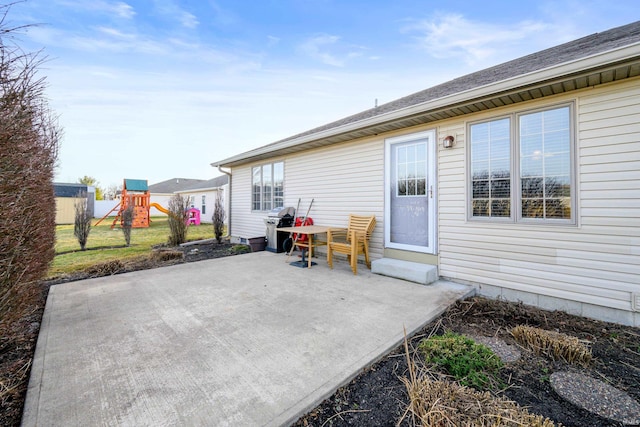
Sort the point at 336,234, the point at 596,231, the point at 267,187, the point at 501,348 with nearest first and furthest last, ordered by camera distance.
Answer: the point at 501,348, the point at 596,231, the point at 336,234, the point at 267,187

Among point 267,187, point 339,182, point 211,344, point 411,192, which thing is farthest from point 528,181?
point 267,187

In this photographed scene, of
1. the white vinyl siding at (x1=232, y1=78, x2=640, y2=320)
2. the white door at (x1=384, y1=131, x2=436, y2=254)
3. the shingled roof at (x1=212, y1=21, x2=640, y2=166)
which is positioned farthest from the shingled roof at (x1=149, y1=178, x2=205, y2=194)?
the white vinyl siding at (x1=232, y1=78, x2=640, y2=320)

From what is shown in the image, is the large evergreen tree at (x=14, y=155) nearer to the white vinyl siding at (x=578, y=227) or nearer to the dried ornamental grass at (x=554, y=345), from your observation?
the dried ornamental grass at (x=554, y=345)

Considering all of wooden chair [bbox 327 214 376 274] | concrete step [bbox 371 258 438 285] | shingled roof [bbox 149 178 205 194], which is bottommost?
concrete step [bbox 371 258 438 285]

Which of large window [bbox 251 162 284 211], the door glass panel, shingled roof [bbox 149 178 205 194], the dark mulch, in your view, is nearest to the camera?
the dark mulch

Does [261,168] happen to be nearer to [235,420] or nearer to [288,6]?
[288,6]

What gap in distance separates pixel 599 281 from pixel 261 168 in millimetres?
7301

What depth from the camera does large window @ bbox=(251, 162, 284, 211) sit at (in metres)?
7.34

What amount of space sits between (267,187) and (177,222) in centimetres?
300

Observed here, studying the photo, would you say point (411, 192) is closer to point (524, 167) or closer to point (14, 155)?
point (524, 167)

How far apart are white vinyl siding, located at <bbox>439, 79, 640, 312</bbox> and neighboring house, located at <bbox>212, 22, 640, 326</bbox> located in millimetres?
11

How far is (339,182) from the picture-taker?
5754 millimetres

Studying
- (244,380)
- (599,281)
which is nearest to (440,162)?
(599,281)

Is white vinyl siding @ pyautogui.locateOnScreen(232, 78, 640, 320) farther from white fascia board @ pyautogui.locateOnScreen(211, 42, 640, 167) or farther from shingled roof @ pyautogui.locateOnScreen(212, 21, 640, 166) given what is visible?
white fascia board @ pyautogui.locateOnScreen(211, 42, 640, 167)
